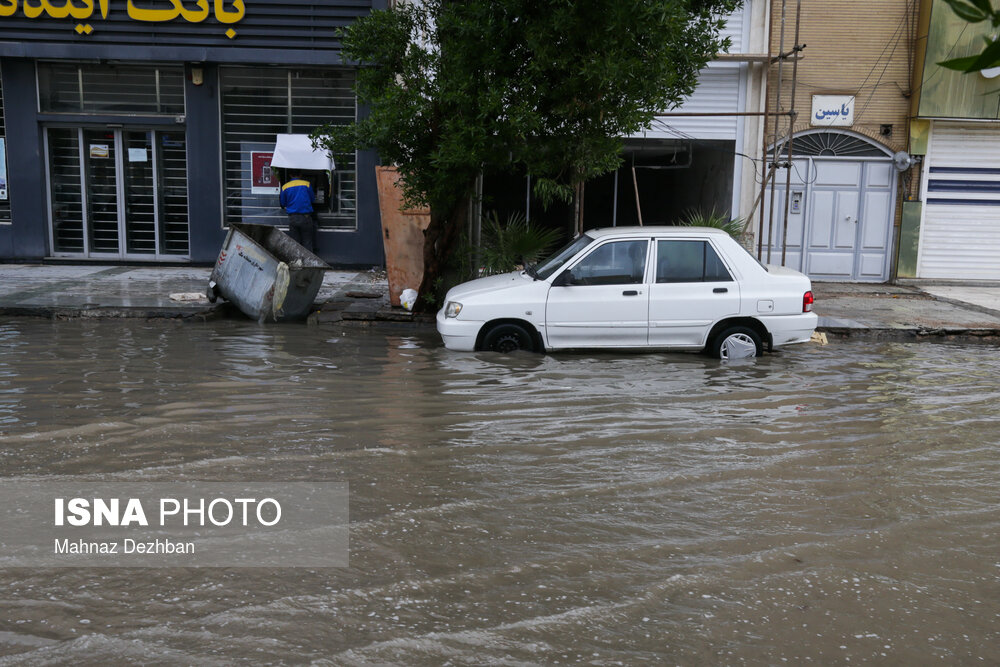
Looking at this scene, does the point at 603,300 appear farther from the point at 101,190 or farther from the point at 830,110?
the point at 101,190

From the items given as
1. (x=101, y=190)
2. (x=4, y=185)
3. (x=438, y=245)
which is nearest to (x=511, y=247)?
(x=438, y=245)

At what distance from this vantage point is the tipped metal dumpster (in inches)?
444

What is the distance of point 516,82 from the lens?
10.2 m

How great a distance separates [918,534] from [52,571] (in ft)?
13.7

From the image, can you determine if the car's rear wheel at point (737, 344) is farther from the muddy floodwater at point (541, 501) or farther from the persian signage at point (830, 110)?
the persian signage at point (830, 110)

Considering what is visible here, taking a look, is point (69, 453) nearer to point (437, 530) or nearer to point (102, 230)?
point (437, 530)

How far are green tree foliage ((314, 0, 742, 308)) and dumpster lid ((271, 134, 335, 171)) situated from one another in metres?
4.71

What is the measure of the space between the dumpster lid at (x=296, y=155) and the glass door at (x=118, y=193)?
6.30 feet

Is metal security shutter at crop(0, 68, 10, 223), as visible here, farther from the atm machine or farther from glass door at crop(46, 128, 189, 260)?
the atm machine

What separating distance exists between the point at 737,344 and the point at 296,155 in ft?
29.9

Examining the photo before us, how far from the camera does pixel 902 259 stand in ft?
53.9

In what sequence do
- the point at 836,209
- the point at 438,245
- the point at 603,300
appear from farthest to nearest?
the point at 836,209 < the point at 438,245 < the point at 603,300

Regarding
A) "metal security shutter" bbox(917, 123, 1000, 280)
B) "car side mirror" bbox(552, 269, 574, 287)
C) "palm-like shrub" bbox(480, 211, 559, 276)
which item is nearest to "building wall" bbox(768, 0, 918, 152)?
"metal security shutter" bbox(917, 123, 1000, 280)

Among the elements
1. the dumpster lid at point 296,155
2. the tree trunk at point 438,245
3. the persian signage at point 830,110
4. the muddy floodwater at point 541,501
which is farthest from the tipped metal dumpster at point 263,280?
the persian signage at point 830,110
